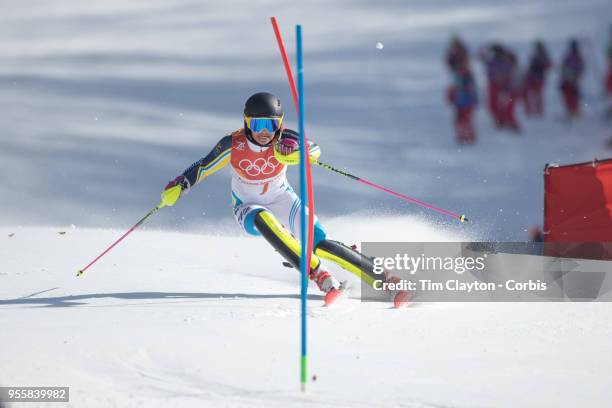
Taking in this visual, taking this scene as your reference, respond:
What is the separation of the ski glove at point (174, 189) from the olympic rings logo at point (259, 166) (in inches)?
16.6

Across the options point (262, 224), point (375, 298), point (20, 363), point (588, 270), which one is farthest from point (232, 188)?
point (588, 270)

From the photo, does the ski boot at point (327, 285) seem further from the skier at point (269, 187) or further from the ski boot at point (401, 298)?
the ski boot at point (401, 298)

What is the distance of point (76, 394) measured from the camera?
319 centimetres

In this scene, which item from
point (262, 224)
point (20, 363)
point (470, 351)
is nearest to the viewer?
point (20, 363)

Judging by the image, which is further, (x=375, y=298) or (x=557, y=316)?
(x=375, y=298)

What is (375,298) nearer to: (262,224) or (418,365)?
(262,224)

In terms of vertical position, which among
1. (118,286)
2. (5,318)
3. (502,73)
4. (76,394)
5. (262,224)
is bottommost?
(76,394)

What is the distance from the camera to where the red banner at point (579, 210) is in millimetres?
6262

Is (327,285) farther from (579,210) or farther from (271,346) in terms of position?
(579,210)

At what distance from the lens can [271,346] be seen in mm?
3908

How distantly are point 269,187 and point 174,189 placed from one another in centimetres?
69

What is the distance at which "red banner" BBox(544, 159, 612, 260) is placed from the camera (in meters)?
6.26

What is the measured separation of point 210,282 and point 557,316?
8.64ft

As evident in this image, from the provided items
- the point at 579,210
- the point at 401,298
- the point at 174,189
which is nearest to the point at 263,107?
the point at 174,189
